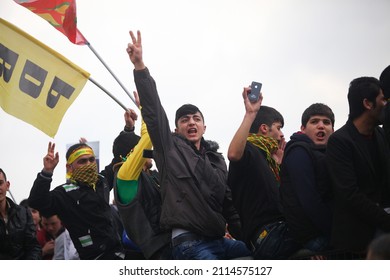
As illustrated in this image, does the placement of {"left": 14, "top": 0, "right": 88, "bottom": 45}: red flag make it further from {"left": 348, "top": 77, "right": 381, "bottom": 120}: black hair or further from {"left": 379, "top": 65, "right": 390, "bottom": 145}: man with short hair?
{"left": 379, "top": 65, "right": 390, "bottom": 145}: man with short hair

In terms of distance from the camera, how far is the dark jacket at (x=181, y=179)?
482 centimetres

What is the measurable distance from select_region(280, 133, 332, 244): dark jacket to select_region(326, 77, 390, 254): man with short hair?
0.12 meters

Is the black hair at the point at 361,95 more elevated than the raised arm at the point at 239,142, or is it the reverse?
the black hair at the point at 361,95

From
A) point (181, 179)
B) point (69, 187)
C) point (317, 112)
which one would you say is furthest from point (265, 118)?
point (69, 187)

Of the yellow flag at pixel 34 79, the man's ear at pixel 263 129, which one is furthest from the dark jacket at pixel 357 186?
the yellow flag at pixel 34 79

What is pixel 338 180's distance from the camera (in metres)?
4.39

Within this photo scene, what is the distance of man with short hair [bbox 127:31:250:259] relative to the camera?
4.80 metres

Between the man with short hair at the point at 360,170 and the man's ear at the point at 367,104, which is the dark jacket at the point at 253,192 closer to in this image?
the man with short hair at the point at 360,170

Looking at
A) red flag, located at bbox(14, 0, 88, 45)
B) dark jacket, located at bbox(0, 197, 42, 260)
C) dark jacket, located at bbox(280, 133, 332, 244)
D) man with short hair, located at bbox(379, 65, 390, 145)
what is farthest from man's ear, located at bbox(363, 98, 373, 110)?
dark jacket, located at bbox(0, 197, 42, 260)

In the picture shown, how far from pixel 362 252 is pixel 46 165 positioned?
2.75 m

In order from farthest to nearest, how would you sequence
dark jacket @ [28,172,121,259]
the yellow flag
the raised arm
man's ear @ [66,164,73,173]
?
the yellow flag
man's ear @ [66,164,73,173]
dark jacket @ [28,172,121,259]
the raised arm
